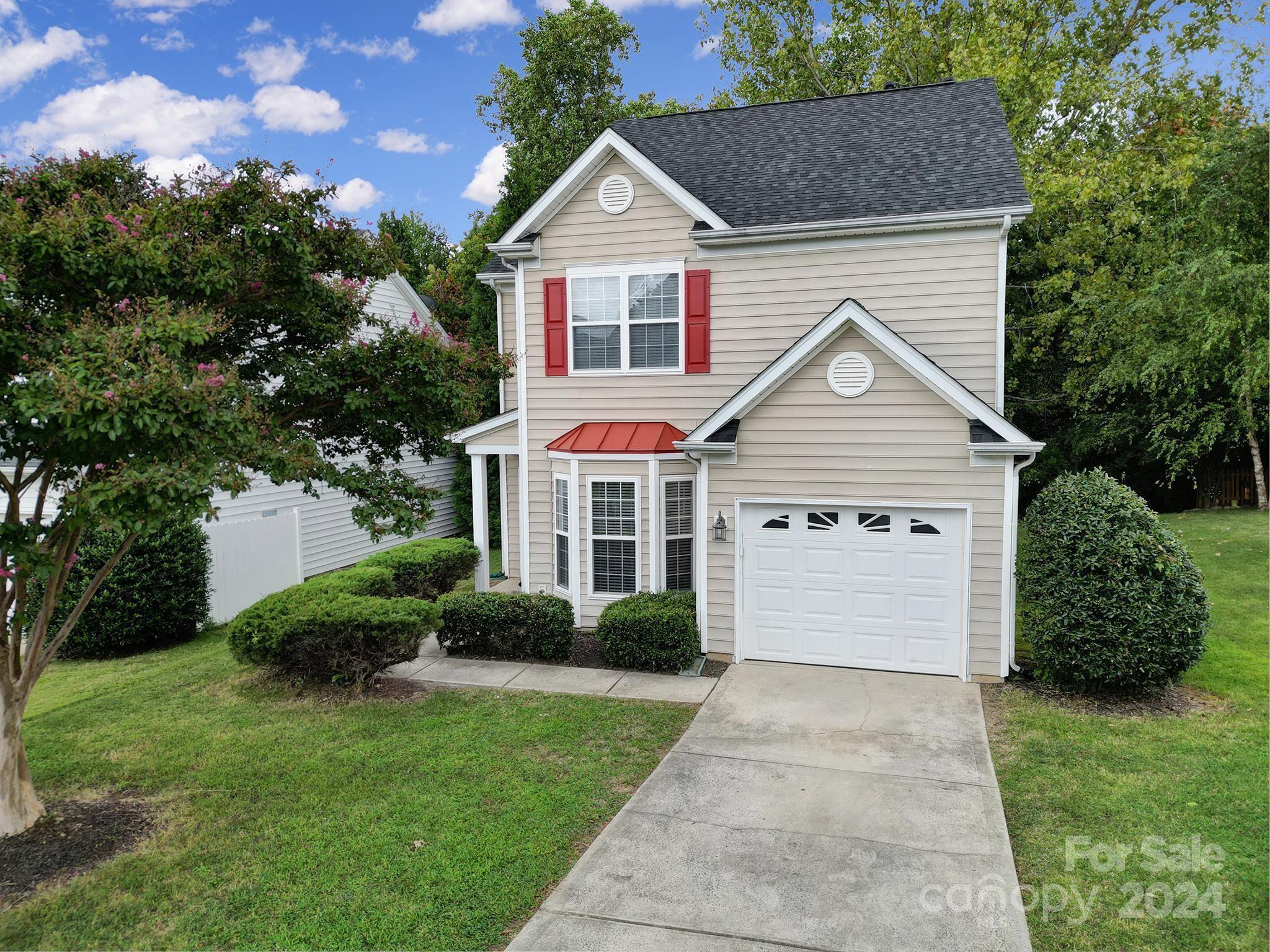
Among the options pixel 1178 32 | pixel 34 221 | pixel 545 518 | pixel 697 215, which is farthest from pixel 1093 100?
pixel 34 221

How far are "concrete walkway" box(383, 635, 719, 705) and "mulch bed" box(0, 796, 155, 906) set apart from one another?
151 inches

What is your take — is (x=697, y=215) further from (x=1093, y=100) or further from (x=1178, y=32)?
(x=1178, y=32)

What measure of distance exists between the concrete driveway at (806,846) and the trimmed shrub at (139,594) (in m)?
8.75

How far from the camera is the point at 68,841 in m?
5.97

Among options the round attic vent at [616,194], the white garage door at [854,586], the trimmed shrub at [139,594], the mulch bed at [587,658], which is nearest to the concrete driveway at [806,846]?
the white garage door at [854,586]

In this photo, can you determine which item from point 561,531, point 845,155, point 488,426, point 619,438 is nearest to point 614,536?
point 561,531

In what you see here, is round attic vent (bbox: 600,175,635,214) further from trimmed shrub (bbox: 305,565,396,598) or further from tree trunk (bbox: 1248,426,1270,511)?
tree trunk (bbox: 1248,426,1270,511)

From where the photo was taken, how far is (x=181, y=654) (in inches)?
466

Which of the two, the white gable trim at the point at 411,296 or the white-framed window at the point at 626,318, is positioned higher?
the white gable trim at the point at 411,296

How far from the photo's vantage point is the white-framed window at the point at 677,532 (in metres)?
11.6

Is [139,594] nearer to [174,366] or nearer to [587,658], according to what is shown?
[587,658]

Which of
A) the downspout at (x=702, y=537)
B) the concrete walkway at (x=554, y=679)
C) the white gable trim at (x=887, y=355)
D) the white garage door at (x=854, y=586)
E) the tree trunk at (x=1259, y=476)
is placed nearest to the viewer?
the white gable trim at (x=887, y=355)

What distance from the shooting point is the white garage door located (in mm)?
9758

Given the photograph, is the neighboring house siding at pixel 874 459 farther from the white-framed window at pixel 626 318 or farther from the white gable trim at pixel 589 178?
the white gable trim at pixel 589 178
